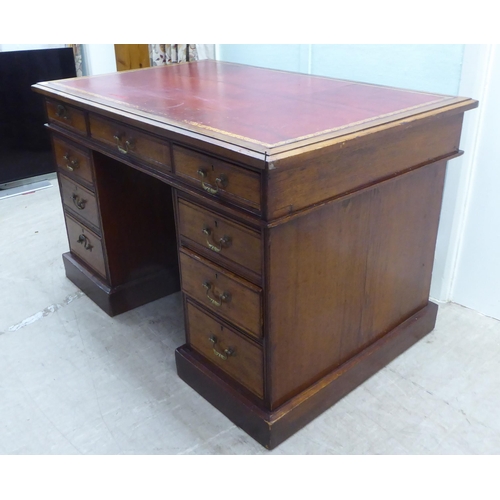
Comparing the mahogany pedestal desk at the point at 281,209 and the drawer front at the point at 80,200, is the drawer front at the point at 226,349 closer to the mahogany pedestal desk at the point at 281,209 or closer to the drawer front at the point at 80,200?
the mahogany pedestal desk at the point at 281,209

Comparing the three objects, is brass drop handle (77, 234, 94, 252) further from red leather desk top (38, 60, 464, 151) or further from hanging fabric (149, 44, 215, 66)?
hanging fabric (149, 44, 215, 66)

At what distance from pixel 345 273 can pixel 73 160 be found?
102 cm

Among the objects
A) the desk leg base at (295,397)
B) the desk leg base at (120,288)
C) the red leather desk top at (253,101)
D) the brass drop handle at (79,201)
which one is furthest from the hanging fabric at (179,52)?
the desk leg base at (295,397)

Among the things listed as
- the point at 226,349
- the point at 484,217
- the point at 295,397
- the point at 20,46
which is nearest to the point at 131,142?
the point at 226,349

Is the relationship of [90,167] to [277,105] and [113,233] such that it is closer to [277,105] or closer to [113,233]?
[113,233]

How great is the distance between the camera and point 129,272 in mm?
1963

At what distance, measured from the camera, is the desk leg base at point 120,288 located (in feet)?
6.36

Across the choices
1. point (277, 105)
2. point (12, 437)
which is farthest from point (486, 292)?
point (12, 437)

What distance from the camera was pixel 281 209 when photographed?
43.9 inches

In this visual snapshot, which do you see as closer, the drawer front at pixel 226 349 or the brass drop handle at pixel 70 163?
the drawer front at pixel 226 349

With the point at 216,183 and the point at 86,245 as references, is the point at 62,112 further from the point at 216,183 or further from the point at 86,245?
the point at 216,183

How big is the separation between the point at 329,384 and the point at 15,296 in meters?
1.27

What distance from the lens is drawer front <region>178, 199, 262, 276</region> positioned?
3.94 ft

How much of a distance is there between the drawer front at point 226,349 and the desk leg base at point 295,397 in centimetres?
4
